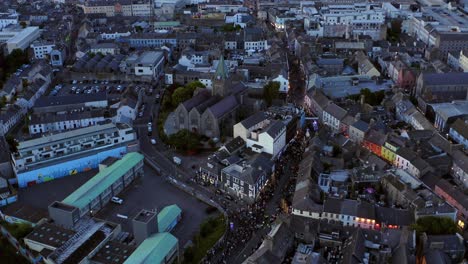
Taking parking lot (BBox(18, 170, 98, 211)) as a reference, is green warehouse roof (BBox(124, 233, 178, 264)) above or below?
above

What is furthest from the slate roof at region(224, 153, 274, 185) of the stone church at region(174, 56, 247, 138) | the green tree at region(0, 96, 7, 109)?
the green tree at region(0, 96, 7, 109)

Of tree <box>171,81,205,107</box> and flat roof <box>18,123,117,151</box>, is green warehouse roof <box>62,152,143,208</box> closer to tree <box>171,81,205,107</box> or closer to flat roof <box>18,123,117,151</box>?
flat roof <box>18,123,117,151</box>

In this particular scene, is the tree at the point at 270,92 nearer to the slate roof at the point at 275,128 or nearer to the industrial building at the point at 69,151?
the slate roof at the point at 275,128

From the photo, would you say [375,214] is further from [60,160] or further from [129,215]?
[60,160]

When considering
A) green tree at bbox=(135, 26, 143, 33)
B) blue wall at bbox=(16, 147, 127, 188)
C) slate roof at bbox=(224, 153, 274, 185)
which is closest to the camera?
slate roof at bbox=(224, 153, 274, 185)

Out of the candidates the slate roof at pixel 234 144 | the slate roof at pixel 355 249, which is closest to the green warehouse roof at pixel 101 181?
the slate roof at pixel 234 144
